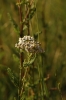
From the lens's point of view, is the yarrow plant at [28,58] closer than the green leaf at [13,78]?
Yes

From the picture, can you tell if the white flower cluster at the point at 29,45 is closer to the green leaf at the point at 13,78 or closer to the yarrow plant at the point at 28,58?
the yarrow plant at the point at 28,58

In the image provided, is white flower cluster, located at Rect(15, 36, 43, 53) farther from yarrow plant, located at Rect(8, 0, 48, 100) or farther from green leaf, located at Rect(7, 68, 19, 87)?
green leaf, located at Rect(7, 68, 19, 87)

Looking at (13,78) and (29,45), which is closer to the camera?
(29,45)

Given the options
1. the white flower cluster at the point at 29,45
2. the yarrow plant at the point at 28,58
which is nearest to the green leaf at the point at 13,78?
the yarrow plant at the point at 28,58

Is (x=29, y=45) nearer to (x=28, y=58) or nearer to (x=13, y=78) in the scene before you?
(x=28, y=58)

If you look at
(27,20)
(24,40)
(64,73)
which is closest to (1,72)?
(64,73)

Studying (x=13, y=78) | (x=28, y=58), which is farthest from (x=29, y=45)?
(x=13, y=78)

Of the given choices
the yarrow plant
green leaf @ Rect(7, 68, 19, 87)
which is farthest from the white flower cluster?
green leaf @ Rect(7, 68, 19, 87)

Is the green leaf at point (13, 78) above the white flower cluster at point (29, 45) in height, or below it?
below

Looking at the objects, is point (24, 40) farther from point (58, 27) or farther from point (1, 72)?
point (58, 27)

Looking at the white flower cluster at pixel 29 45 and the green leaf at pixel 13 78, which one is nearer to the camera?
the white flower cluster at pixel 29 45

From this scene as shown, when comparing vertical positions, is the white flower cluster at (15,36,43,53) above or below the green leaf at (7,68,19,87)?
above
